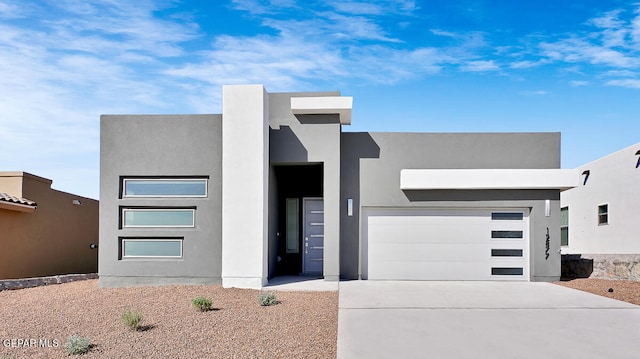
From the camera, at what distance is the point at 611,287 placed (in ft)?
41.7

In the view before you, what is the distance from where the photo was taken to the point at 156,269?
12844 millimetres

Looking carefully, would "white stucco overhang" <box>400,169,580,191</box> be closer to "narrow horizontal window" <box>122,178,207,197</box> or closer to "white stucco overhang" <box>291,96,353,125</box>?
"white stucco overhang" <box>291,96,353,125</box>

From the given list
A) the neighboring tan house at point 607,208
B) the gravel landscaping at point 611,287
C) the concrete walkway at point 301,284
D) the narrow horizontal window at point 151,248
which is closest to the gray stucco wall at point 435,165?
the gravel landscaping at point 611,287

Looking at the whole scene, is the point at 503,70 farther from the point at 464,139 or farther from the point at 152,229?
the point at 152,229

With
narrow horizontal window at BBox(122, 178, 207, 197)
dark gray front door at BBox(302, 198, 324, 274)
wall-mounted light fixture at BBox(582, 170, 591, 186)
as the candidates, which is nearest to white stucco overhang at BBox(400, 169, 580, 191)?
dark gray front door at BBox(302, 198, 324, 274)

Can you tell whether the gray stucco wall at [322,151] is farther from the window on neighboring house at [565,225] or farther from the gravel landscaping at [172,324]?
the window on neighboring house at [565,225]

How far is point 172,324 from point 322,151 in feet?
20.1

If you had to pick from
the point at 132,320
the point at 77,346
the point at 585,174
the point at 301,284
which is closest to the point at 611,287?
the point at 301,284

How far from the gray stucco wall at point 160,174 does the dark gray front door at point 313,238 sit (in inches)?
119

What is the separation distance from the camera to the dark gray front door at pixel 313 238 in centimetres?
1494

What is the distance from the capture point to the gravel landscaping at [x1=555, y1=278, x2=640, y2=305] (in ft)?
37.3

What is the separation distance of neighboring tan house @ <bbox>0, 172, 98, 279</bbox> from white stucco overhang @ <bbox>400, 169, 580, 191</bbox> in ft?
36.7

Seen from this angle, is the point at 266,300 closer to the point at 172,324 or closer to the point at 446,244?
the point at 172,324

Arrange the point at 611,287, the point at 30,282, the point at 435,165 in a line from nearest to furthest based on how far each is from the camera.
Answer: the point at 611,287 → the point at 30,282 → the point at 435,165
